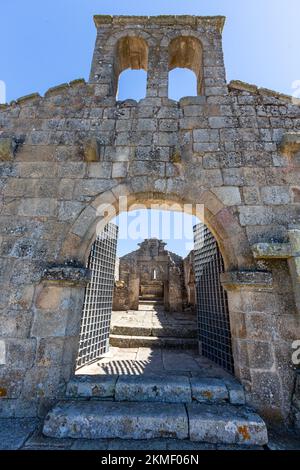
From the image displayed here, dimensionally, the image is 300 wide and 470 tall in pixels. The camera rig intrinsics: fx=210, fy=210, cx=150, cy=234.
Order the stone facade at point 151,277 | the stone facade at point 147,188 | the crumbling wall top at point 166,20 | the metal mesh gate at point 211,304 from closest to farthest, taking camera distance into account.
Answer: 1. the stone facade at point 147,188
2. the metal mesh gate at point 211,304
3. the crumbling wall top at point 166,20
4. the stone facade at point 151,277

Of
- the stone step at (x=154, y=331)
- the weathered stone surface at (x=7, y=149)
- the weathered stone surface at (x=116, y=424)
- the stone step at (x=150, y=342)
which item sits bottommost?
the weathered stone surface at (x=116, y=424)

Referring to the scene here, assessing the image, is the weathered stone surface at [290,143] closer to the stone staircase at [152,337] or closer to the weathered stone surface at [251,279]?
the weathered stone surface at [251,279]

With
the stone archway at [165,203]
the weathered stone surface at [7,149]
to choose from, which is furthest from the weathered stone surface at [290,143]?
the weathered stone surface at [7,149]

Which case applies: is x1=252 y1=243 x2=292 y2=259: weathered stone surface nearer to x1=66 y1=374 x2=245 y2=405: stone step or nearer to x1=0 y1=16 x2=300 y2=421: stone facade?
x1=0 y1=16 x2=300 y2=421: stone facade

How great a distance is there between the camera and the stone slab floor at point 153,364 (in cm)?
299

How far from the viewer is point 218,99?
3375 mm

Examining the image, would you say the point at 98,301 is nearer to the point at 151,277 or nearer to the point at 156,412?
the point at 156,412

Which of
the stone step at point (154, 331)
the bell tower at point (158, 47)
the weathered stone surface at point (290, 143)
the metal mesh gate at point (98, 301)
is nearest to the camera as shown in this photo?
the weathered stone surface at point (290, 143)

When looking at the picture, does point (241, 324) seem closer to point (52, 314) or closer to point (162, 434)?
point (162, 434)

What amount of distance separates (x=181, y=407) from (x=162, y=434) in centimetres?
32

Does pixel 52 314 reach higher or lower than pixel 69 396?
higher

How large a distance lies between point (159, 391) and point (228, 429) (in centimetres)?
73
